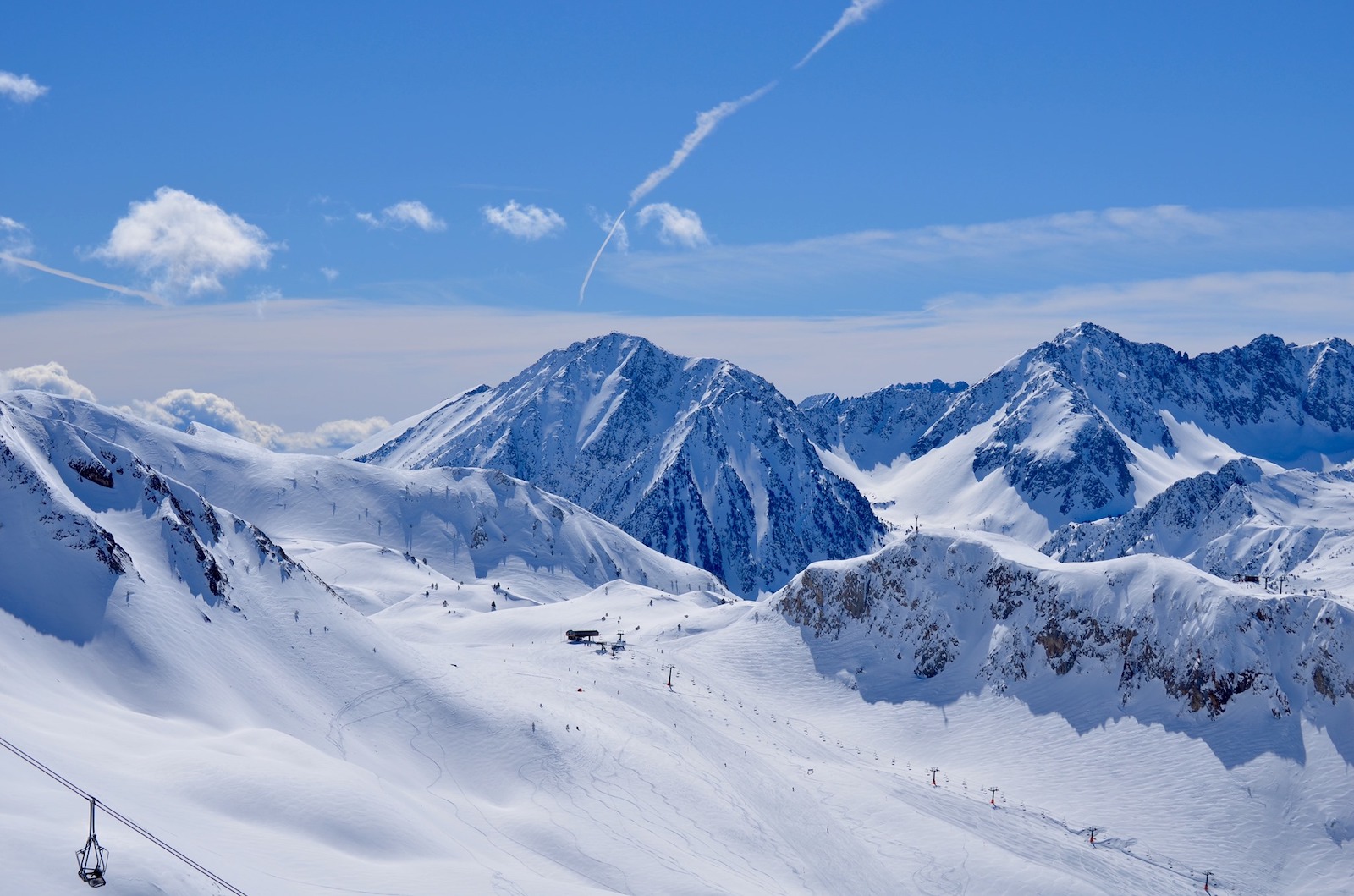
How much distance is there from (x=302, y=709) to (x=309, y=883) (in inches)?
1293

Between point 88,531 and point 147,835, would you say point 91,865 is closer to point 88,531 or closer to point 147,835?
point 147,835

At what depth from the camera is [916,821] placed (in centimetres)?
8775

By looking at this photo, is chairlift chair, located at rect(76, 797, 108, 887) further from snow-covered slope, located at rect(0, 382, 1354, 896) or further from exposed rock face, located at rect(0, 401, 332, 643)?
exposed rock face, located at rect(0, 401, 332, 643)

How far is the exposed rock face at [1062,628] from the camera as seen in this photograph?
103 meters

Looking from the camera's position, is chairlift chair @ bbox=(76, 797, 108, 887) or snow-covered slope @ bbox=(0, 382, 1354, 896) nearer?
chairlift chair @ bbox=(76, 797, 108, 887)

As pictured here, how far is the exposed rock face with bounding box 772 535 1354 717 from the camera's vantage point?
10331 cm

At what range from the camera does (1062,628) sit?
114500 millimetres

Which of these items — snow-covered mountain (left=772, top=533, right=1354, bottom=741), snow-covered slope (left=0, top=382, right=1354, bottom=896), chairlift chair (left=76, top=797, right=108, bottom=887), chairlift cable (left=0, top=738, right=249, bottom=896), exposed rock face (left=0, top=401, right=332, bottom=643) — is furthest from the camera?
snow-covered mountain (left=772, top=533, right=1354, bottom=741)

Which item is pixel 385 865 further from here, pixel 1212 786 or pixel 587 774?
pixel 1212 786

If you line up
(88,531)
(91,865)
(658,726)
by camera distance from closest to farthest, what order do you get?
(91,865), (88,531), (658,726)

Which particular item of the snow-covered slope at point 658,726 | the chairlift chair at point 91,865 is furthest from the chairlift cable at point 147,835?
the chairlift chair at point 91,865

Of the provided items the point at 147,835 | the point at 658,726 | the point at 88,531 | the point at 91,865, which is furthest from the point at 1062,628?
the point at 91,865

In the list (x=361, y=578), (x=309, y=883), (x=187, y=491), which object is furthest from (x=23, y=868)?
(x=361, y=578)

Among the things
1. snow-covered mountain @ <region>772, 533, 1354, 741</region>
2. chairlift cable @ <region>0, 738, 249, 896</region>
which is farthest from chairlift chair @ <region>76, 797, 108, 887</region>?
snow-covered mountain @ <region>772, 533, 1354, 741</region>
